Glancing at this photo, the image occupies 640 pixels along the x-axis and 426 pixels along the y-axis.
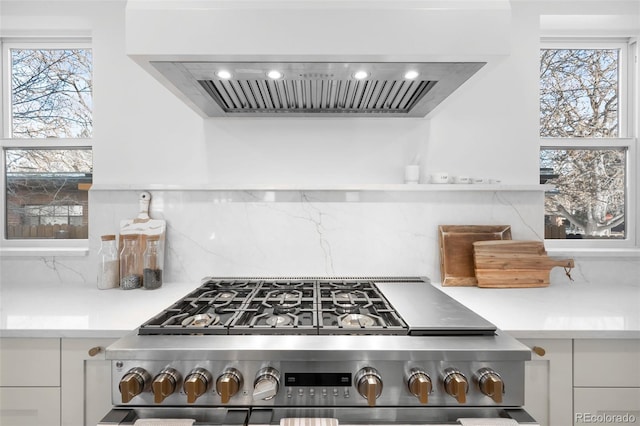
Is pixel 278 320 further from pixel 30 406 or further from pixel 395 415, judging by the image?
pixel 30 406

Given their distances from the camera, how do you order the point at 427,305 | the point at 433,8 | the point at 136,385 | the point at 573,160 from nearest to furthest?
1. the point at 136,385
2. the point at 433,8
3. the point at 427,305
4. the point at 573,160

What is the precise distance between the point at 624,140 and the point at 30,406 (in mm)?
2872

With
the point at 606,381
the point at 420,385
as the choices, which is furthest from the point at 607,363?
the point at 420,385

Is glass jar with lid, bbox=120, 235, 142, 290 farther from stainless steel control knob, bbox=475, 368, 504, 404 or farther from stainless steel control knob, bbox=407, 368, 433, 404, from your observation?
stainless steel control knob, bbox=475, 368, 504, 404

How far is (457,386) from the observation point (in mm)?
913

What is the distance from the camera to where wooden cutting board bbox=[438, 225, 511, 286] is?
5.74ft

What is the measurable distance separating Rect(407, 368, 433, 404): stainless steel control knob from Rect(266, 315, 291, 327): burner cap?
40cm

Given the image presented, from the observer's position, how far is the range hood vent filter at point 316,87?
121 centimetres

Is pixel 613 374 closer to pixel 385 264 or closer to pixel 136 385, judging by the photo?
pixel 385 264

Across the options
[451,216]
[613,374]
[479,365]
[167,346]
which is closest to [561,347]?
[613,374]

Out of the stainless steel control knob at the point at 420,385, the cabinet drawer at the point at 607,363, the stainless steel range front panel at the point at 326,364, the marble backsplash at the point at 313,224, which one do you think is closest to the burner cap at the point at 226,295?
the marble backsplash at the point at 313,224

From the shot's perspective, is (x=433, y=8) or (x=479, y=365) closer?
(x=479, y=365)

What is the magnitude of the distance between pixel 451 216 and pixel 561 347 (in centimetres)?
80

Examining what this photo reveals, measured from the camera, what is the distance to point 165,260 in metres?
1.83
